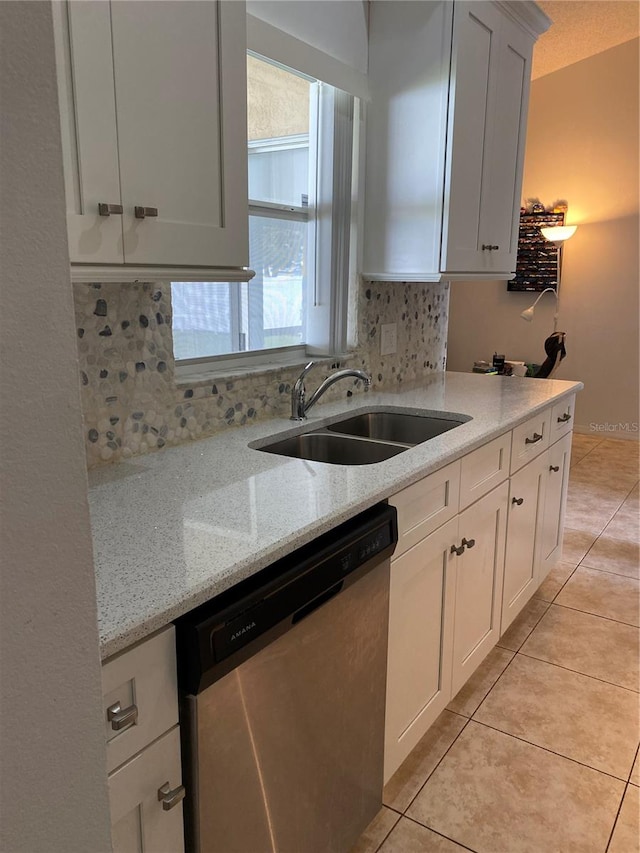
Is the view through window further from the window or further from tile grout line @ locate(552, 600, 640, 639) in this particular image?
tile grout line @ locate(552, 600, 640, 639)

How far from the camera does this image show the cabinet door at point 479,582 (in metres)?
2.03

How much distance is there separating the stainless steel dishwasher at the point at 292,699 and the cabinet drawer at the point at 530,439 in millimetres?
963

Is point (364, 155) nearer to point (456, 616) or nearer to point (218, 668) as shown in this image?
point (456, 616)

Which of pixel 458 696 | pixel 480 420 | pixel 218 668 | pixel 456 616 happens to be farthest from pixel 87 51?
pixel 458 696

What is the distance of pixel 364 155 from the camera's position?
8.20 feet

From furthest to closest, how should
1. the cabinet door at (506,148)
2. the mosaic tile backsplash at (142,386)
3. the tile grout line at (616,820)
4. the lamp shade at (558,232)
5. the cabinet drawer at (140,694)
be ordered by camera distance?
1. the lamp shade at (558,232)
2. the cabinet door at (506,148)
3. the tile grout line at (616,820)
4. the mosaic tile backsplash at (142,386)
5. the cabinet drawer at (140,694)

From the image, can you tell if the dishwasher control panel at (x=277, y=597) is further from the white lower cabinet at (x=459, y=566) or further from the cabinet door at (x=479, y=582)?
the cabinet door at (x=479, y=582)

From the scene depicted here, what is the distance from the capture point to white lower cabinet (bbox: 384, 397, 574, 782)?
1.69 m

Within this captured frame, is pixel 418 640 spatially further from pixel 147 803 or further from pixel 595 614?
pixel 595 614

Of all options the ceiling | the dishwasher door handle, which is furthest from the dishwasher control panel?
the ceiling

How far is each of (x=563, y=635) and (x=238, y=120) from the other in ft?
7.52

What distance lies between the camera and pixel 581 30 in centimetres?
486

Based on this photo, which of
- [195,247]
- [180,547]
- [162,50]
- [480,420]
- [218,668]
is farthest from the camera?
[480,420]

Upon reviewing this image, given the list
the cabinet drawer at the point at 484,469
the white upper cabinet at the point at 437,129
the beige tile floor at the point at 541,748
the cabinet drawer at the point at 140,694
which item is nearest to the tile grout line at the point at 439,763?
the beige tile floor at the point at 541,748
